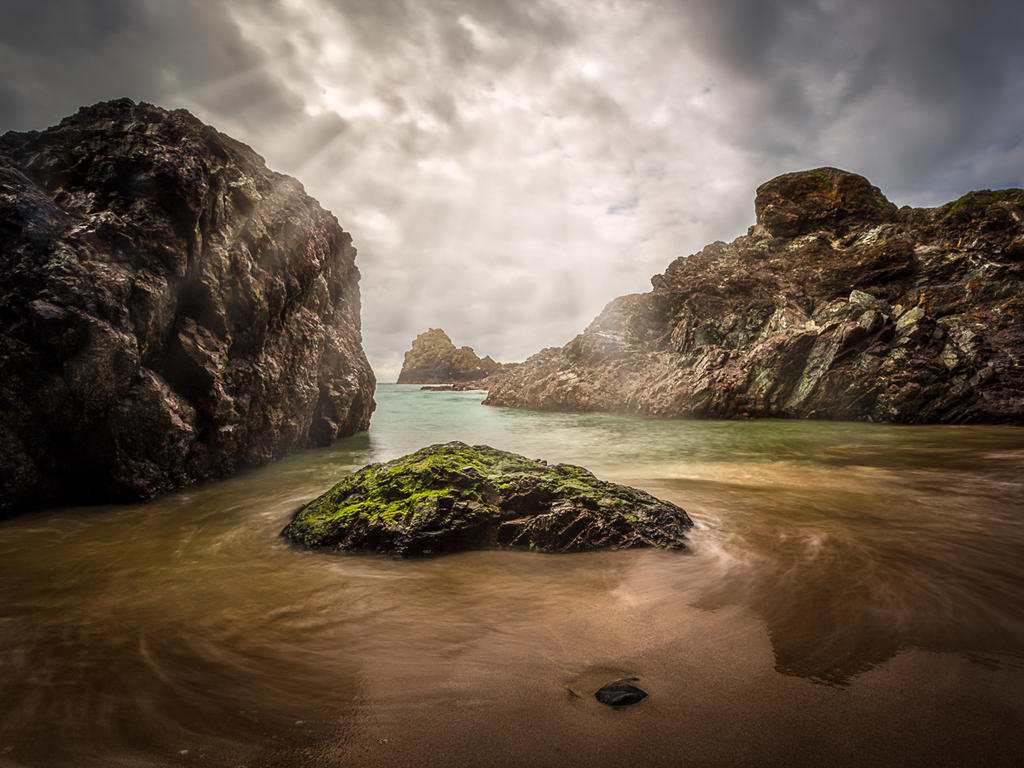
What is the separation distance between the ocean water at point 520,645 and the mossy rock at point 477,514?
255 millimetres

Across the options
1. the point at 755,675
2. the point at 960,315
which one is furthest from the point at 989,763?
the point at 960,315

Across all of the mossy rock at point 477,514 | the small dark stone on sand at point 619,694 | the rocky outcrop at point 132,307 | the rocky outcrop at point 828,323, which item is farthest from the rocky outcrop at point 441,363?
the small dark stone on sand at point 619,694

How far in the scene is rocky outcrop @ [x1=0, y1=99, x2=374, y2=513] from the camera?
5340mm

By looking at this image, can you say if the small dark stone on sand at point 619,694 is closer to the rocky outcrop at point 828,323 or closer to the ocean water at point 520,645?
the ocean water at point 520,645

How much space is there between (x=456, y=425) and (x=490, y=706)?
59.5ft

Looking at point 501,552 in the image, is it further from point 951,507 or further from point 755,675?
point 951,507

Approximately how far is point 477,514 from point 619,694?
103 inches

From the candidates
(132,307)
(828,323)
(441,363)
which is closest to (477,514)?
(132,307)

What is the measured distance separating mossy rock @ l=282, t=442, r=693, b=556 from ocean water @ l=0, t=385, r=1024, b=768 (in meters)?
0.26

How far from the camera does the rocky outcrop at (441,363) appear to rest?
10700cm

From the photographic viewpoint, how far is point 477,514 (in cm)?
446

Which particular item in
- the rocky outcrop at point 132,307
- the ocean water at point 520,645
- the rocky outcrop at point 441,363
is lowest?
the ocean water at point 520,645

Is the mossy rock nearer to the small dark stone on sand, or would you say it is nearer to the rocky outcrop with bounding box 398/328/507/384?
the small dark stone on sand

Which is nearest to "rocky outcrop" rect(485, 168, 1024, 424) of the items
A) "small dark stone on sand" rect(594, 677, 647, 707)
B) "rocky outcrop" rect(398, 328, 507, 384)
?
"small dark stone on sand" rect(594, 677, 647, 707)
